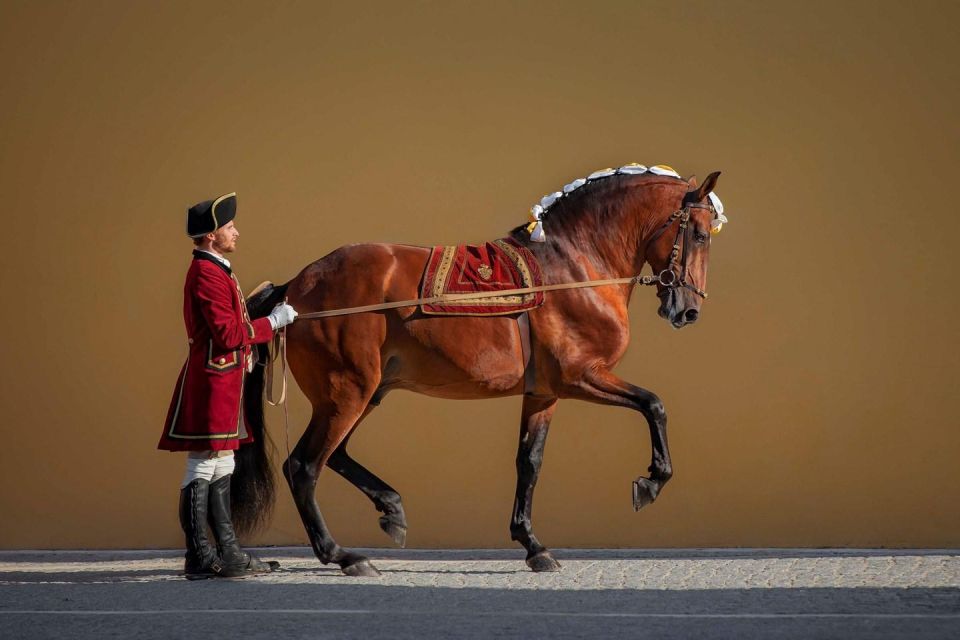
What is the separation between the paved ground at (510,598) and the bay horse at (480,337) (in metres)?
0.44

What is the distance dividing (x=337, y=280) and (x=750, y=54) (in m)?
2.96

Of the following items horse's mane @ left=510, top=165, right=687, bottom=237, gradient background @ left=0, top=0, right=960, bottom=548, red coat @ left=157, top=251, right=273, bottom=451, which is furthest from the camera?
gradient background @ left=0, top=0, right=960, bottom=548

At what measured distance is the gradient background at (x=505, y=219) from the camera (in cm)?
769

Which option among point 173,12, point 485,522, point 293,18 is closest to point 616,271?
point 485,522

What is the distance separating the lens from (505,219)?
25.7 feet

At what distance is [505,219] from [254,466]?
2208 mm

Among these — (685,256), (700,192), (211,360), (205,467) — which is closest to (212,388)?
(211,360)

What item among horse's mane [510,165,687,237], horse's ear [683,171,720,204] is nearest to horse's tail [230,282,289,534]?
horse's mane [510,165,687,237]

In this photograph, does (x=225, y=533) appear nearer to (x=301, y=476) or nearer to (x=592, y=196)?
(x=301, y=476)

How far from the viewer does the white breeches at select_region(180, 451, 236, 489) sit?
20.7 feet

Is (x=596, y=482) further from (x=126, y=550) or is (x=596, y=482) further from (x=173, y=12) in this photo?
(x=173, y=12)

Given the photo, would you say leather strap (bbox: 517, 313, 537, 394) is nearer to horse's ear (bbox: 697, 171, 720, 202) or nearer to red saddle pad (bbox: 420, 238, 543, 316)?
red saddle pad (bbox: 420, 238, 543, 316)

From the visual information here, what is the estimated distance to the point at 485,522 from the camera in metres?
7.76

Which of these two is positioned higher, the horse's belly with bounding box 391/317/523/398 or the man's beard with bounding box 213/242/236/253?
the man's beard with bounding box 213/242/236/253
